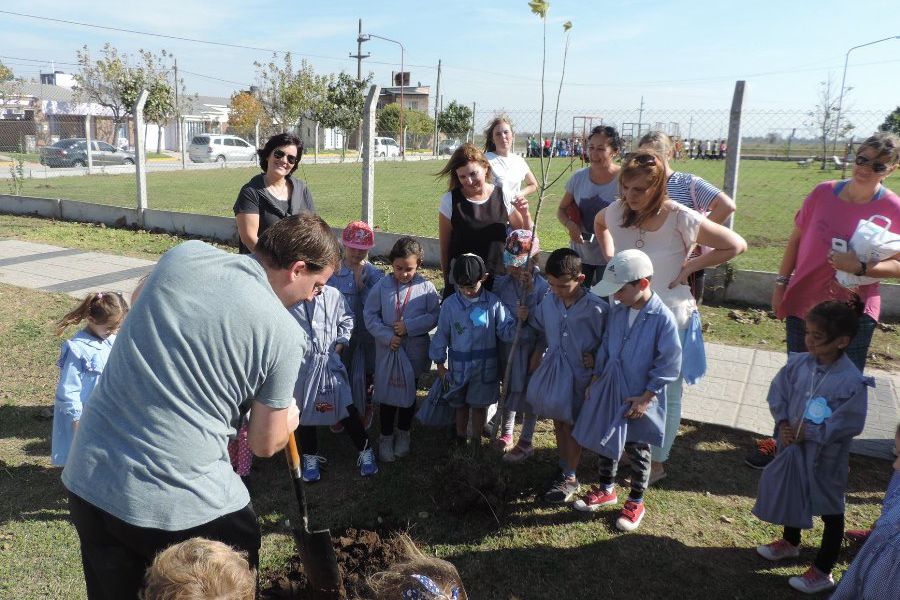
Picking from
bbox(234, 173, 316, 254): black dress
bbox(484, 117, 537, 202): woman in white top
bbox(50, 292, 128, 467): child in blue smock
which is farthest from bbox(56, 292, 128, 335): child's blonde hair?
bbox(484, 117, 537, 202): woman in white top

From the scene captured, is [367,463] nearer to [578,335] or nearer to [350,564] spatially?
[350,564]

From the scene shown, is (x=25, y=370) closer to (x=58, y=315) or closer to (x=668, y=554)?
(x=58, y=315)

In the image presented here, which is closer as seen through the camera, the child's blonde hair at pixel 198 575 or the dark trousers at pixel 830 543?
the child's blonde hair at pixel 198 575

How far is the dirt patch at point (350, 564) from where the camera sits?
287cm

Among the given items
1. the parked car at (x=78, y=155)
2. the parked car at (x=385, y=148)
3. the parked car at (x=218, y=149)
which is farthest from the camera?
the parked car at (x=218, y=149)

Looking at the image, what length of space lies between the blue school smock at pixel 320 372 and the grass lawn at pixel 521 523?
0.38m

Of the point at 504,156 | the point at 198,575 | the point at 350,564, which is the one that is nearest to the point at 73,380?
the point at 350,564

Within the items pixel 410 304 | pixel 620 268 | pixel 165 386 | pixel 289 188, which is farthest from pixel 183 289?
pixel 289 188

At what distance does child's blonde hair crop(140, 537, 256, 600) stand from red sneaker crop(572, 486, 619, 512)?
2226mm

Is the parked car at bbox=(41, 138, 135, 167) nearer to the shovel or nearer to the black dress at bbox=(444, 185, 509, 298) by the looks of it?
the black dress at bbox=(444, 185, 509, 298)

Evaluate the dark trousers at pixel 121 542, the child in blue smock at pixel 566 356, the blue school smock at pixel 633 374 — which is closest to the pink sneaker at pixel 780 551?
the blue school smock at pixel 633 374

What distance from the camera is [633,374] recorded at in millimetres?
3332

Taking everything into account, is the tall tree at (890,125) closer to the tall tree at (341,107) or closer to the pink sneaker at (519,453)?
the pink sneaker at (519,453)

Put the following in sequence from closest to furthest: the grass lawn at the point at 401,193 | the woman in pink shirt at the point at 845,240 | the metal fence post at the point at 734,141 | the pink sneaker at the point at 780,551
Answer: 1. the pink sneaker at the point at 780,551
2. the woman in pink shirt at the point at 845,240
3. the metal fence post at the point at 734,141
4. the grass lawn at the point at 401,193
